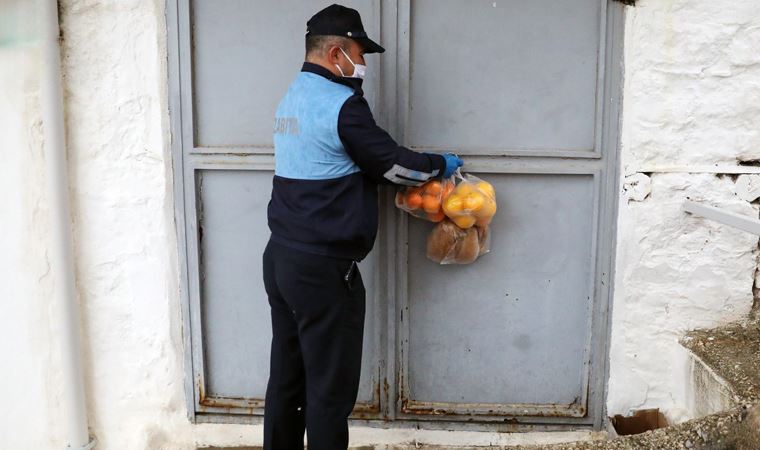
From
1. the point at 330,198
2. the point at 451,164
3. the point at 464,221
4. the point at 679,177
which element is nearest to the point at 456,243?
the point at 464,221

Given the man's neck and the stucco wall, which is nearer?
the man's neck

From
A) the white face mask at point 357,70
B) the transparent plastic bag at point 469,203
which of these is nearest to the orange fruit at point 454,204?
the transparent plastic bag at point 469,203

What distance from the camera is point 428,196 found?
9.14 feet

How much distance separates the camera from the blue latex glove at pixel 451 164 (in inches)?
108

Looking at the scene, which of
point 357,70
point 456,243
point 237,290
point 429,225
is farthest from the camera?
point 237,290

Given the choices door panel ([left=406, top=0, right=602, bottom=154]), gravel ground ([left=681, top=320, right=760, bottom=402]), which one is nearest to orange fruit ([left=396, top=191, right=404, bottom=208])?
door panel ([left=406, top=0, right=602, bottom=154])

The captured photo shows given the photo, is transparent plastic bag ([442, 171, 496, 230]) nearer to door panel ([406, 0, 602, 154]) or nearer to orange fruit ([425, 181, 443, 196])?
orange fruit ([425, 181, 443, 196])

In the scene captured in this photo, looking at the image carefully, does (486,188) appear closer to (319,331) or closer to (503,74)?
(503,74)

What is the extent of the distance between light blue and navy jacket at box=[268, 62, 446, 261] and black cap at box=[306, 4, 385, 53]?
0.43 ft

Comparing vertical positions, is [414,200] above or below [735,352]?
above

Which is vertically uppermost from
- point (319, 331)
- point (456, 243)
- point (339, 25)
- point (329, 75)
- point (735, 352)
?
point (339, 25)

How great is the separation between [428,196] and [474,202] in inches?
6.8

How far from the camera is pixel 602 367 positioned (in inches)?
120

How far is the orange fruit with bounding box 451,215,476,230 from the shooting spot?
2.81 meters
